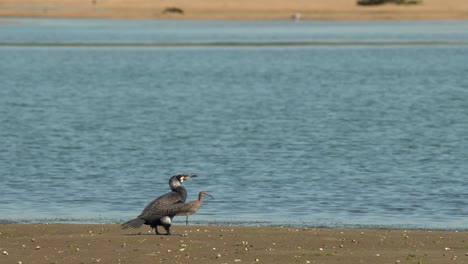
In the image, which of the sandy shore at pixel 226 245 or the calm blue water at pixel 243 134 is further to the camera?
the calm blue water at pixel 243 134

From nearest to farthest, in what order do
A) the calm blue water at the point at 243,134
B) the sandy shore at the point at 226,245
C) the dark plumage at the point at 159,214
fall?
the sandy shore at the point at 226,245
the dark plumage at the point at 159,214
the calm blue water at the point at 243,134

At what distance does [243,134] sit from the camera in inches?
1346

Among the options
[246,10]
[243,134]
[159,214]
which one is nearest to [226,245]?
[159,214]

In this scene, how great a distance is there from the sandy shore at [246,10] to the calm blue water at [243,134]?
38908mm

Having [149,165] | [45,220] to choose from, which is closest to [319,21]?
[149,165]

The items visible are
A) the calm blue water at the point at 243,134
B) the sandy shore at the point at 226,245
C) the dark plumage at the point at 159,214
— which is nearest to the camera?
the sandy shore at the point at 226,245

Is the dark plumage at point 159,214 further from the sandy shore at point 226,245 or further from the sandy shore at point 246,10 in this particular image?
the sandy shore at point 246,10

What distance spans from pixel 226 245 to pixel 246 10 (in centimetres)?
10998

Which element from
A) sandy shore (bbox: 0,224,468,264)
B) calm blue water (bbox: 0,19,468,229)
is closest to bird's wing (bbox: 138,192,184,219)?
sandy shore (bbox: 0,224,468,264)

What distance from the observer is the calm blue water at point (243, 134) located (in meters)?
20.9

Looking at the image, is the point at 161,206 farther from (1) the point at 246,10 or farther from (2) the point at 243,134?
(1) the point at 246,10

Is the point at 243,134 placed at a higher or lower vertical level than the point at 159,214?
lower

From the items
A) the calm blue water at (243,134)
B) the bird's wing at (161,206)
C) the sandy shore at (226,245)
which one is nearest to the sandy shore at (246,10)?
the calm blue water at (243,134)

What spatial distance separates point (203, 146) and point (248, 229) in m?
13.9
